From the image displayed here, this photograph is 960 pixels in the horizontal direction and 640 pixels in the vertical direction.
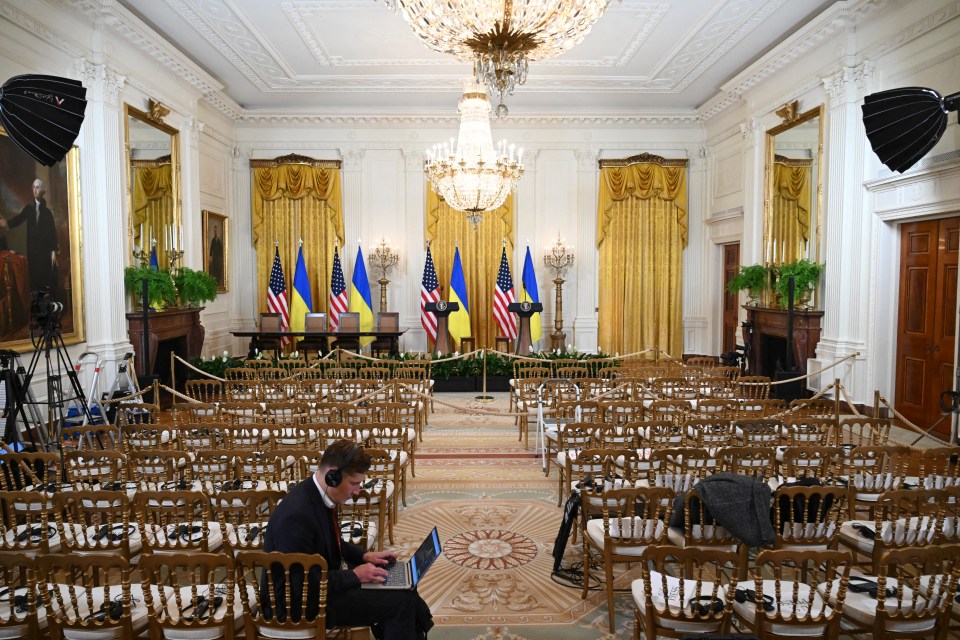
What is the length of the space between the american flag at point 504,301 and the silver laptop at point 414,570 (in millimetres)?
11138

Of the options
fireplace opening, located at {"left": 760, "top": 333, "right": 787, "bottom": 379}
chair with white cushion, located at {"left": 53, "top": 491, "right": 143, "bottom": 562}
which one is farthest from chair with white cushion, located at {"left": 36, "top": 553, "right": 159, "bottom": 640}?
fireplace opening, located at {"left": 760, "top": 333, "right": 787, "bottom": 379}

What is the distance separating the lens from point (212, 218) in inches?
575

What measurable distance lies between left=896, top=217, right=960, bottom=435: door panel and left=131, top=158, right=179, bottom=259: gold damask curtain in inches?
454

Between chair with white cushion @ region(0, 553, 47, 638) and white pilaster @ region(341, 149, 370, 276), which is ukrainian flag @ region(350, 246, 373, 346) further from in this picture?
chair with white cushion @ region(0, 553, 47, 638)

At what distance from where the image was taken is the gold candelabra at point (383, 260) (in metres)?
15.7

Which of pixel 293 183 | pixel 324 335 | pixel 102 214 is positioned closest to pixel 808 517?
pixel 102 214

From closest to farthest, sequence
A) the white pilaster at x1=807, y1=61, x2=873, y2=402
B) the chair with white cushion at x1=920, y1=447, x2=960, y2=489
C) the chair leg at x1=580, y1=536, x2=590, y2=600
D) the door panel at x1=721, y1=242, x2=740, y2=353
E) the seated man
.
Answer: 1. the seated man
2. the chair leg at x1=580, y1=536, x2=590, y2=600
3. the chair with white cushion at x1=920, y1=447, x2=960, y2=489
4. the white pilaster at x1=807, y1=61, x2=873, y2=402
5. the door panel at x1=721, y1=242, x2=740, y2=353

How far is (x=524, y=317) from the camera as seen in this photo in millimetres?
14609

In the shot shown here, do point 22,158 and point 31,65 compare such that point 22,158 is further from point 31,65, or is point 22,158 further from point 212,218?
point 212,218

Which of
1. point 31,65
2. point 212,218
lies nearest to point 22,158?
point 31,65

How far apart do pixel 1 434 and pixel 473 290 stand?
1046cm

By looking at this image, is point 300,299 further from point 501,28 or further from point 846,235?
point 501,28

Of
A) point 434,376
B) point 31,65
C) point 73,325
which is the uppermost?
point 31,65

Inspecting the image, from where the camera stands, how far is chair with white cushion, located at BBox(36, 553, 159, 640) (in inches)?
105
